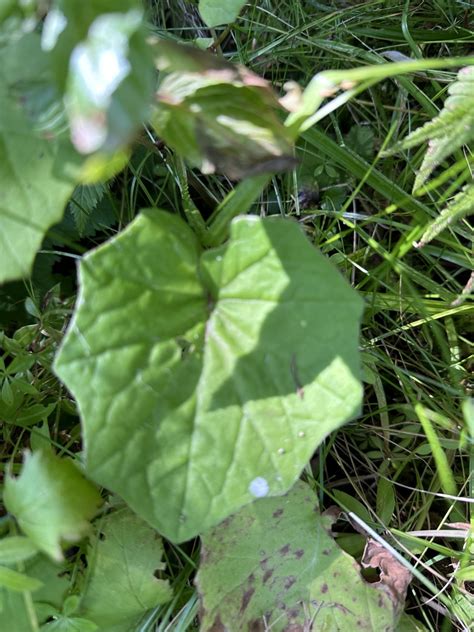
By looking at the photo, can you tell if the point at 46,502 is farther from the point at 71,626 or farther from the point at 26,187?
the point at 26,187

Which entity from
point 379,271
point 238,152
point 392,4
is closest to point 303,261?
point 238,152

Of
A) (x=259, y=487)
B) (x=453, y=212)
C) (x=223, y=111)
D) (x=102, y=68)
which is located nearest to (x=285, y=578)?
(x=259, y=487)

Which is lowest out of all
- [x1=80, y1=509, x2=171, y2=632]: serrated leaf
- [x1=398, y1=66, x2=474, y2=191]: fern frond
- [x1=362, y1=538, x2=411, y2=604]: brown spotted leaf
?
[x1=362, y1=538, x2=411, y2=604]: brown spotted leaf

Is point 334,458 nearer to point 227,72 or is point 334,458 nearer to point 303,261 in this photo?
point 303,261

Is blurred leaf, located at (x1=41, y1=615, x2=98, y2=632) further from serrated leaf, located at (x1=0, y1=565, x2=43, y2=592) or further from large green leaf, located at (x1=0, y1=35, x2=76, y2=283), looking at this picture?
large green leaf, located at (x1=0, y1=35, x2=76, y2=283)

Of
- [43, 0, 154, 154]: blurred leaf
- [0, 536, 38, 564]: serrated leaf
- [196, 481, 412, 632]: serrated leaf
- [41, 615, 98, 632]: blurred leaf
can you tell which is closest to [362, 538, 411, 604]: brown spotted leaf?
[196, 481, 412, 632]: serrated leaf

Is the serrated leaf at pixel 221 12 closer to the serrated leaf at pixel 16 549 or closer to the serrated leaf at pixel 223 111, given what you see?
the serrated leaf at pixel 223 111

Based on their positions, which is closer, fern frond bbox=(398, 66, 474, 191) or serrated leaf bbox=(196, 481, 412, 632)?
fern frond bbox=(398, 66, 474, 191)
